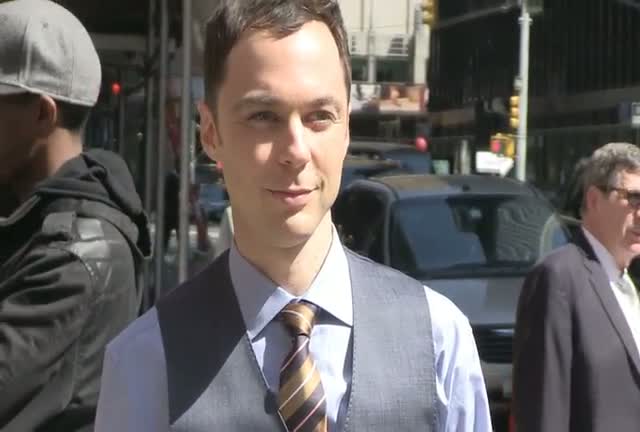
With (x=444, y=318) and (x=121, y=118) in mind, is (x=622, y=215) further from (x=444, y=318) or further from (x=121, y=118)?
(x=121, y=118)

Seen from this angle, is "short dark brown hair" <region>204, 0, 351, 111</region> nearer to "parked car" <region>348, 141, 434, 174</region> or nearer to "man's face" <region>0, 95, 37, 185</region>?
"man's face" <region>0, 95, 37, 185</region>

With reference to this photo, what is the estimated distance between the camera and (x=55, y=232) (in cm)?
240

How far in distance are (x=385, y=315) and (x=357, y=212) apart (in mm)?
8114

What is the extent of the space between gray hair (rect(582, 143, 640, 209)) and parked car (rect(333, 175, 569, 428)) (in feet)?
13.0

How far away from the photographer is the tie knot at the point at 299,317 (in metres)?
1.76

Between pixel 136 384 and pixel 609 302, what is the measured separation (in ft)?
9.13

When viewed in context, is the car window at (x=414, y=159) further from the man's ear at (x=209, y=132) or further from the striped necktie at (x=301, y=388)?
the striped necktie at (x=301, y=388)

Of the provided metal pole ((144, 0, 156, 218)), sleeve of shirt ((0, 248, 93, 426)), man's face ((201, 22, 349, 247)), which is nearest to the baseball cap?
sleeve of shirt ((0, 248, 93, 426))

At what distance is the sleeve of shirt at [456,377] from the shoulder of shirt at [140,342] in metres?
0.39

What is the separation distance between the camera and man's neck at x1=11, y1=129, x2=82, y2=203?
2.57 meters

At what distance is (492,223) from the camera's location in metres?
9.70

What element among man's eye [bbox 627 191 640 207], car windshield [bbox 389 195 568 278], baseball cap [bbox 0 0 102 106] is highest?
baseball cap [bbox 0 0 102 106]

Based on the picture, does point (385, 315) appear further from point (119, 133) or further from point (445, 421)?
point (119, 133)

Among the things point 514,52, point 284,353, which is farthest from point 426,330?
point 514,52
